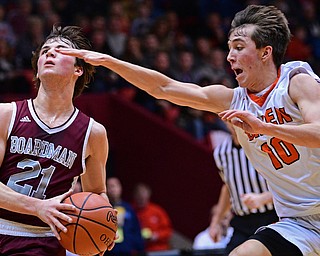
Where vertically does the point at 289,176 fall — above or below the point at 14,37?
below

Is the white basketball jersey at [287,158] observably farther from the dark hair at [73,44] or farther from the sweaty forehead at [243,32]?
the dark hair at [73,44]

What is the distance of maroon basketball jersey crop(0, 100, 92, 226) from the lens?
4836mm

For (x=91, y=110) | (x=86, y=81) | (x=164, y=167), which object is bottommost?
(x=164, y=167)

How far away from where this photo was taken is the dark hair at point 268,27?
5105 millimetres

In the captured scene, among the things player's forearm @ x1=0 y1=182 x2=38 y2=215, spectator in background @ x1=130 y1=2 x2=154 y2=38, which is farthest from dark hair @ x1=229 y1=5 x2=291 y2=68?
spectator in background @ x1=130 y1=2 x2=154 y2=38

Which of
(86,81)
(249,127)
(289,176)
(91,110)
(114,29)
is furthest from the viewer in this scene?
(114,29)

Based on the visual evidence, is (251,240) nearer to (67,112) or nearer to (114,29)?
(67,112)

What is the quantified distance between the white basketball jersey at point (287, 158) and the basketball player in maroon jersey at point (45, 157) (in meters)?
1.08

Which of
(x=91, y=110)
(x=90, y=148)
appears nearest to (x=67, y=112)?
(x=90, y=148)

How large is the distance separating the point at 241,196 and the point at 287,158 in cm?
206

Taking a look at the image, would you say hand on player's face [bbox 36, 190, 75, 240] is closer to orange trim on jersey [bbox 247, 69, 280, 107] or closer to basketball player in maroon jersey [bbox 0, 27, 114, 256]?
basketball player in maroon jersey [bbox 0, 27, 114, 256]

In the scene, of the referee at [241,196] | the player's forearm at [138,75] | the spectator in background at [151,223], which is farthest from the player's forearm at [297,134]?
the spectator in background at [151,223]

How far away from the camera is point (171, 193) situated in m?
11.1

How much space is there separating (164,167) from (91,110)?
4.45 feet
